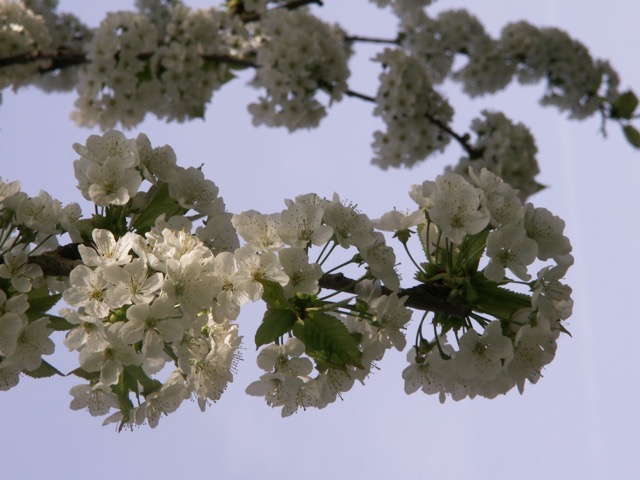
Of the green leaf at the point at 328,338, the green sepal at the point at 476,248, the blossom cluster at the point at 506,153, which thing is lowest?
the green leaf at the point at 328,338

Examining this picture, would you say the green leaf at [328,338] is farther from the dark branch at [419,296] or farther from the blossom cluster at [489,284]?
the blossom cluster at [489,284]

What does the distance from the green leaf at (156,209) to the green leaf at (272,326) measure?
1.81 feet

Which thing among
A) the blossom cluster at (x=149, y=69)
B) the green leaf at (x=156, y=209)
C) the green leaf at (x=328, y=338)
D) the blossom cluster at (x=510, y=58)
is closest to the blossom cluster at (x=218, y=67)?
the blossom cluster at (x=149, y=69)

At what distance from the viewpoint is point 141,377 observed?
2.20 meters

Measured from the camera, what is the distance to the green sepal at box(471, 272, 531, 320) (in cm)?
224

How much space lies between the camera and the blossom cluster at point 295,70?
234 inches

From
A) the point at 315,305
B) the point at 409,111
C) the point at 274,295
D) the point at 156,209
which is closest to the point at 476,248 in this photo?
the point at 315,305

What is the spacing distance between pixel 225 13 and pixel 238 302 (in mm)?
5187

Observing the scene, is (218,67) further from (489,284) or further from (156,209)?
(489,284)

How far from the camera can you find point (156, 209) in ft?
7.59

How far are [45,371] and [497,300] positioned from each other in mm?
1501

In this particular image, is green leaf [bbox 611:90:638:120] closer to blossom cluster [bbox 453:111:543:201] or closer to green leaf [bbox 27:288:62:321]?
blossom cluster [bbox 453:111:543:201]

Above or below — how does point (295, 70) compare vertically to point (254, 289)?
above

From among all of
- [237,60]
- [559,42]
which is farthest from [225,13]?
[559,42]
